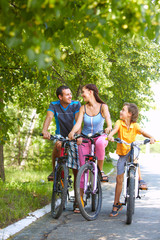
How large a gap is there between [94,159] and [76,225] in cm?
99

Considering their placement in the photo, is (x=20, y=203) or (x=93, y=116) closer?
(x=93, y=116)

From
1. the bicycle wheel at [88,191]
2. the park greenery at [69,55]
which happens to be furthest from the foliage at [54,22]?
the bicycle wheel at [88,191]

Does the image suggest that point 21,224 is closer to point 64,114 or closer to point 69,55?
point 64,114

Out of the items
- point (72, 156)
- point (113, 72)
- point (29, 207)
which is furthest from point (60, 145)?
point (113, 72)

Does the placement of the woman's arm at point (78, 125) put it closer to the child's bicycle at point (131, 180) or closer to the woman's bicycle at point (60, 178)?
the woman's bicycle at point (60, 178)

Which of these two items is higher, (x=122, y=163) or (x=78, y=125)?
(x=78, y=125)

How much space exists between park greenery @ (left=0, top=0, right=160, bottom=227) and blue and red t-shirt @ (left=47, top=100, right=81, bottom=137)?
758mm

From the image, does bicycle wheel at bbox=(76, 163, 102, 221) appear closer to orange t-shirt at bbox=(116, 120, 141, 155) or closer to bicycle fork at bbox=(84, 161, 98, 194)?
bicycle fork at bbox=(84, 161, 98, 194)

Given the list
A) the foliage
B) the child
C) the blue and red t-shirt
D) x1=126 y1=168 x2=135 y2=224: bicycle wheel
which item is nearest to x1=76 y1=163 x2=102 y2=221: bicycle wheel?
the child

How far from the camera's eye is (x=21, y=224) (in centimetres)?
517

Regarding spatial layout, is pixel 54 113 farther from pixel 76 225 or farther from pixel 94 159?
pixel 76 225

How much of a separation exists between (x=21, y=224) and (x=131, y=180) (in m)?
1.63

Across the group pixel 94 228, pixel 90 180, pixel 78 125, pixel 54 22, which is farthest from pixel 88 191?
pixel 54 22

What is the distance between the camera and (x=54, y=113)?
20.4ft
